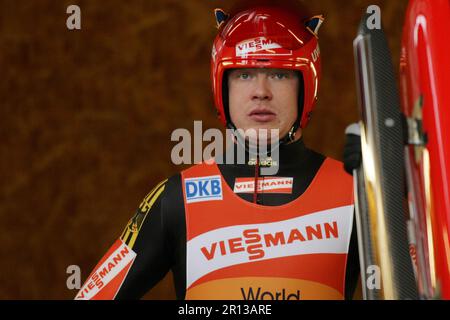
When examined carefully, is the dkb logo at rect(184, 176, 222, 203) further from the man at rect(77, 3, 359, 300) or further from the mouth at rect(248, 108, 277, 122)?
the mouth at rect(248, 108, 277, 122)

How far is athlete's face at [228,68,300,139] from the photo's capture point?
1.83m

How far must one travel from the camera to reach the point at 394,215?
99cm

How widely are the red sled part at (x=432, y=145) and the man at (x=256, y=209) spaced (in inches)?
26.8

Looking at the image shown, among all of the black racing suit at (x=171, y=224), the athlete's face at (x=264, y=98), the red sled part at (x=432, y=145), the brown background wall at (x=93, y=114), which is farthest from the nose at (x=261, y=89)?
the brown background wall at (x=93, y=114)

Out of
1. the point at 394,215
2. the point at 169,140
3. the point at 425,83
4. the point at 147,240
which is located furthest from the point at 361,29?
the point at 169,140

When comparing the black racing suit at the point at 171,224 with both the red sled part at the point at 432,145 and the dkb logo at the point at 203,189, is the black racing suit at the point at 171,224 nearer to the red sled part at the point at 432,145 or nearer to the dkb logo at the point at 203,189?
the dkb logo at the point at 203,189

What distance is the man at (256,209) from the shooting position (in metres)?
1.80

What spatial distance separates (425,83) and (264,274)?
76cm

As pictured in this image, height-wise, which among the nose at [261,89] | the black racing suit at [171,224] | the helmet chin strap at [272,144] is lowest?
the black racing suit at [171,224]

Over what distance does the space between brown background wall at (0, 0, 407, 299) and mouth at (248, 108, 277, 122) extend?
1.20m

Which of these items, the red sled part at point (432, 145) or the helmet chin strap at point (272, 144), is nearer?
the red sled part at point (432, 145)

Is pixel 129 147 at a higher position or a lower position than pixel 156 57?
lower
